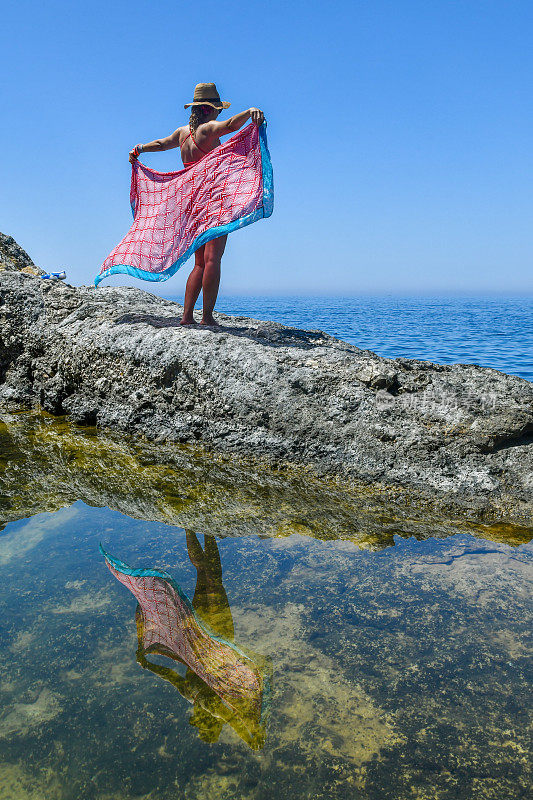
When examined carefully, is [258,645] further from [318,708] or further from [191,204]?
[191,204]

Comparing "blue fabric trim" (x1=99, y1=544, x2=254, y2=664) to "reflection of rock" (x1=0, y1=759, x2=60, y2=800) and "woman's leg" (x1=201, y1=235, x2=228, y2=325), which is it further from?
"woman's leg" (x1=201, y1=235, x2=228, y2=325)

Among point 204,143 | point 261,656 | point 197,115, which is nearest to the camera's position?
point 261,656

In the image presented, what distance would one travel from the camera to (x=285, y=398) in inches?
150

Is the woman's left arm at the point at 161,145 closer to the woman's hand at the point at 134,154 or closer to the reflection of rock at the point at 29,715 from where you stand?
the woman's hand at the point at 134,154

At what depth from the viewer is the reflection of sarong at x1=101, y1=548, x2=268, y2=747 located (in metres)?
1.71

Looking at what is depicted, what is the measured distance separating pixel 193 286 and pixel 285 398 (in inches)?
63.9

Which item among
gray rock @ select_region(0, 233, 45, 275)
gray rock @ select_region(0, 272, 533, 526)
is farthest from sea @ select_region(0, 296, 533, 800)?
gray rock @ select_region(0, 233, 45, 275)

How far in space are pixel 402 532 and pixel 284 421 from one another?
1.19 metres

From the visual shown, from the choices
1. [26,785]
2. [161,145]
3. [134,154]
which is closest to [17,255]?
[134,154]

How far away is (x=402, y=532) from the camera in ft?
9.59

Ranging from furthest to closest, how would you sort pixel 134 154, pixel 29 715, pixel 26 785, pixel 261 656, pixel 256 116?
pixel 134 154
pixel 256 116
pixel 261 656
pixel 29 715
pixel 26 785

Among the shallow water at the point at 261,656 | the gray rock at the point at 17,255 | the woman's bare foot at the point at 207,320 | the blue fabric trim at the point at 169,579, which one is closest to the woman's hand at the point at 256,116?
the woman's bare foot at the point at 207,320

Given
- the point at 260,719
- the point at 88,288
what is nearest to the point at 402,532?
the point at 260,719

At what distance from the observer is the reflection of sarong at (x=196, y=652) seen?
171 centimetres
